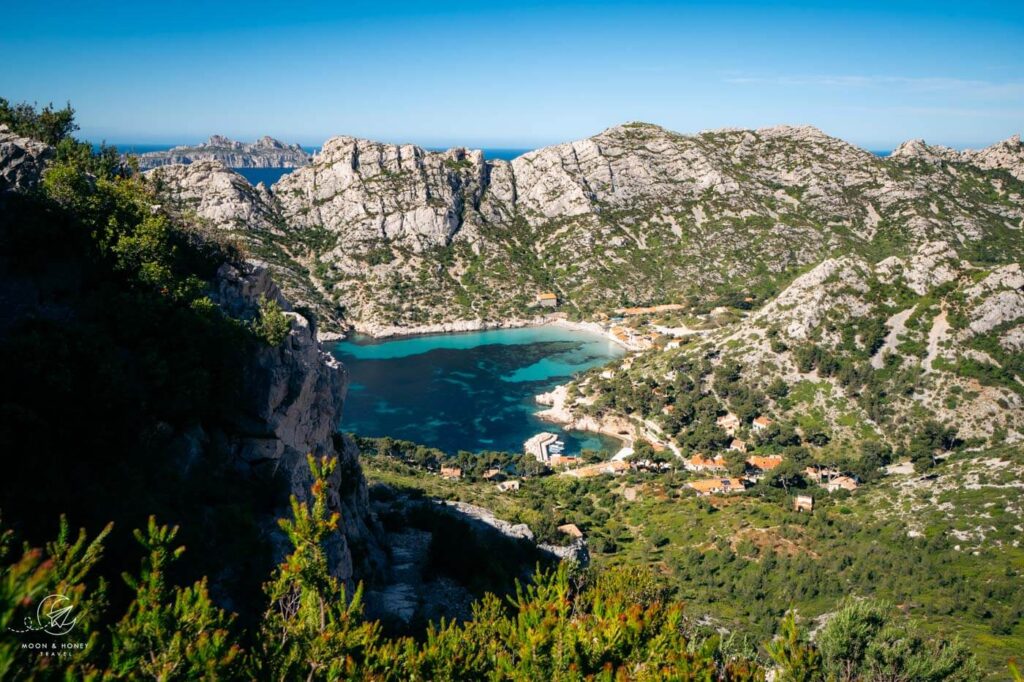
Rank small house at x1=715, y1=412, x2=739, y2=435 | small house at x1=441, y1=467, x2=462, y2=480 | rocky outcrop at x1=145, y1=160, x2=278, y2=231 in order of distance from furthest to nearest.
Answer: rocky outcrop at x1=145, y1=160, x2=278, y2=231 < small house at x1=715, y1=412, x2=739, y2=435 < small house at x1=441, y1=467, x2=462, y2=480

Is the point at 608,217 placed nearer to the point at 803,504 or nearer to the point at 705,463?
the point at 705,463

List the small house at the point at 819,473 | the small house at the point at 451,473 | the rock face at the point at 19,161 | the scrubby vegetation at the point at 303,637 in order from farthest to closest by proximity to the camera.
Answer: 1. the small house at the point at 451,473
2. the small house at the point at 819,473
3. the rock face at the point at 19,161
4. the scrubby vegetation at the point at 303,637

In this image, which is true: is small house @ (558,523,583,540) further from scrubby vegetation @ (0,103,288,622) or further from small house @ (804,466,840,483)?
small house @ (804,466,840,483)

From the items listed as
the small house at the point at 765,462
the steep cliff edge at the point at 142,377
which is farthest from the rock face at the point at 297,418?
the small house at the point at 765,462

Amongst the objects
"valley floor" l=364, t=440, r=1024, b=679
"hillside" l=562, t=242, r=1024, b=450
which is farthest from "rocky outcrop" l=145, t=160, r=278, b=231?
"valley floor" l=364, t=440, r=1024, b=679

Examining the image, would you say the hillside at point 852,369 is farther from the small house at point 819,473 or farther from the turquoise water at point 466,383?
the turquoise water at point 466,383

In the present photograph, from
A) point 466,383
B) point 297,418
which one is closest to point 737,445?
point 466,383

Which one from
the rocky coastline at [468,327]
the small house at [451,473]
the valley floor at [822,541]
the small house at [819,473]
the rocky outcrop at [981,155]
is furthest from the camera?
the rocky outcrop at [981,155]

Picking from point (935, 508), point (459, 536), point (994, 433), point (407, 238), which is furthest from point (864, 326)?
point (407, 238)
